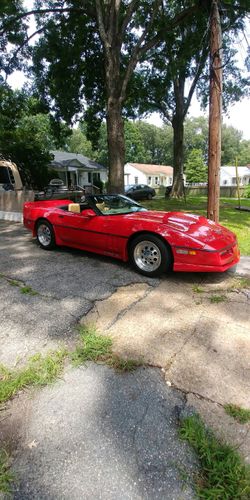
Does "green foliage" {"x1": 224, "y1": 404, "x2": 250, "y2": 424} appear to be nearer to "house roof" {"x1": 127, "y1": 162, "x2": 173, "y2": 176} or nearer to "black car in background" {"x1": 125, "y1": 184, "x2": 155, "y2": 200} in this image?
"black car in background" {"x1": 125, "y1": 184, "x2": 155, "y2": 200}

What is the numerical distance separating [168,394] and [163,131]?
69.8 m

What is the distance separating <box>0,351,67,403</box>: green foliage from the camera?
2027 millimetres

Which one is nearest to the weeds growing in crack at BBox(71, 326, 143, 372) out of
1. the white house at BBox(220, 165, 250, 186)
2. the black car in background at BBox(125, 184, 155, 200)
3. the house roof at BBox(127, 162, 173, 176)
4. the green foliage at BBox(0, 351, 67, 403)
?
the green foliage at BBox(0, 351, 67, 403)

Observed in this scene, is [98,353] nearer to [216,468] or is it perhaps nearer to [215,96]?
[216,468]

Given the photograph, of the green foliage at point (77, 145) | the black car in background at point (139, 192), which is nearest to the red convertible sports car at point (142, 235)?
the black car in background at point (139, 192)

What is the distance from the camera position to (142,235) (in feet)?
13.5

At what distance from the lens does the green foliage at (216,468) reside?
1392mm

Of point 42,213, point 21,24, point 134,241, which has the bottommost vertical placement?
point 134,241

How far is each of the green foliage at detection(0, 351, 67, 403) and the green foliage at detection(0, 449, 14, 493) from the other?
0.43m

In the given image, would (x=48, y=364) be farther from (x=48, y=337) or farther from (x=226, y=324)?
(x=226, y=324)

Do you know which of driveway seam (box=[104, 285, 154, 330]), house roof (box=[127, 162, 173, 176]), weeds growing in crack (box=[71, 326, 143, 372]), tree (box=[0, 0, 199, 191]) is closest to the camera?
weeds growing in crack (box=[71, 326, 143, 372])

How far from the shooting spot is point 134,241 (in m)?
4.22

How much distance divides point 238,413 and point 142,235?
103 inches

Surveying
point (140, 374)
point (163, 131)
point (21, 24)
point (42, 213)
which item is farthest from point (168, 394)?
point (163, 131)
